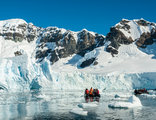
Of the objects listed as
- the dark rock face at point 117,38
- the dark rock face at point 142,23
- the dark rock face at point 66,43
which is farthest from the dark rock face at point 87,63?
the dark rock face at point 142,23

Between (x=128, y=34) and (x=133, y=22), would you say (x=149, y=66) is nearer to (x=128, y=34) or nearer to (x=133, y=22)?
(x=128, y=34)

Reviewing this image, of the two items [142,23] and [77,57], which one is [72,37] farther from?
[142,23]

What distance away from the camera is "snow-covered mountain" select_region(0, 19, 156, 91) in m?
48.3

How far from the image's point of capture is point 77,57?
159 meters

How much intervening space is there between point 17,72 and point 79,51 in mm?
121962

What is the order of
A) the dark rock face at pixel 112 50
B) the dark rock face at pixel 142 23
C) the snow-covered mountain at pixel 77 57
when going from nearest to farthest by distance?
the snow-covered mountain at pixel 77 57 < the dark rock face at pixel 112 50 < the dark rock face at pixel 142 23

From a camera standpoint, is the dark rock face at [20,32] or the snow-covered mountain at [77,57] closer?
the snow-covered mountain at [77,57]

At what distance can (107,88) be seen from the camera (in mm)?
62062

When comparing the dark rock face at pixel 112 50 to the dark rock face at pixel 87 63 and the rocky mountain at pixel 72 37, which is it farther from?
the dark rock face at pixel 87 63

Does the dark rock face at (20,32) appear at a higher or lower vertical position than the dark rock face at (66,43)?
higher

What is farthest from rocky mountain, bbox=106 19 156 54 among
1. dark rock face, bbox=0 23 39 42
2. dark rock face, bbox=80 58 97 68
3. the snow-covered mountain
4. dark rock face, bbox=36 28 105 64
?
dark rock face, bbox=0 23 39 42

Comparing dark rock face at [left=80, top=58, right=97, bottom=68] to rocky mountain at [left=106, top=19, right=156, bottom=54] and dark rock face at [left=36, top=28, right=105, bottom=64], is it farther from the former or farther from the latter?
dark rock face at [left=36, top=28, right=105, bottom=64]

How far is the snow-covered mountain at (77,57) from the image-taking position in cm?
4834

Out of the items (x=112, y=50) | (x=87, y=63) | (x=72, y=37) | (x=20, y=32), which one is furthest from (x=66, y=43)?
(x=112, y=50)
